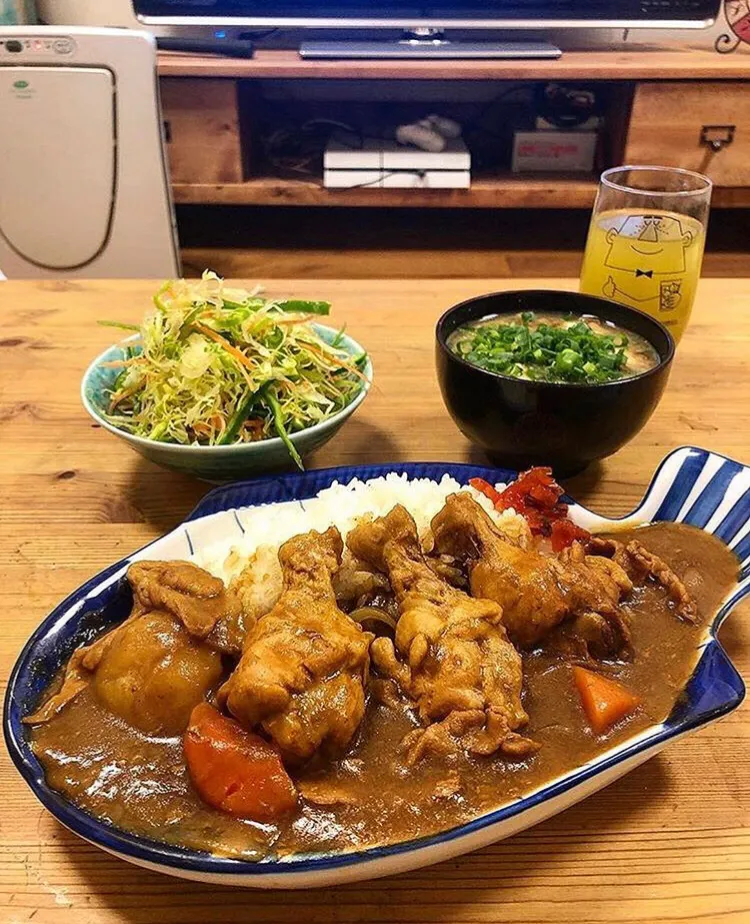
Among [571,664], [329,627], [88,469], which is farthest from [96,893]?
[88,469]

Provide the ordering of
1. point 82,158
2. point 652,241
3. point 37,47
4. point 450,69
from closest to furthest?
point 652,241
point 37,47
point 82,158
point 450,69

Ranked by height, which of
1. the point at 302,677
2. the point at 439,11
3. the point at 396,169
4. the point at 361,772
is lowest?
the point at 396,169

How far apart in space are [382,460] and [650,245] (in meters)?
0.83

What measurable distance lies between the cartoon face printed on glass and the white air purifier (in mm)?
2834

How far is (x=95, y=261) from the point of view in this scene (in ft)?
14.6

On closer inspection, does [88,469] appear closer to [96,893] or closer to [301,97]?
[96,893]

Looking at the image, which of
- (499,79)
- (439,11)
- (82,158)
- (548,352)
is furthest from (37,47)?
(548,352)

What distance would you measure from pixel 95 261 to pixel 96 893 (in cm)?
403

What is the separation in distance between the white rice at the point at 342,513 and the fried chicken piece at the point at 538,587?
95mm

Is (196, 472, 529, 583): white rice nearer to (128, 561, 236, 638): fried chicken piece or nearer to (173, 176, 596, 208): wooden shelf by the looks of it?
(128, 561, 236, 638): fried chicken piece

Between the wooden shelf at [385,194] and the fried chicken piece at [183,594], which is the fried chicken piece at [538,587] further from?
the wooden shelf at [385,194]

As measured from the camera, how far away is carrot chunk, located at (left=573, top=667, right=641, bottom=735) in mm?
1038

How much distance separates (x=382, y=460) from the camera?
5.84 feet

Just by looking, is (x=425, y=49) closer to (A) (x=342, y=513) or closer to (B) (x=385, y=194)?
(B) (x=385, y=194)
